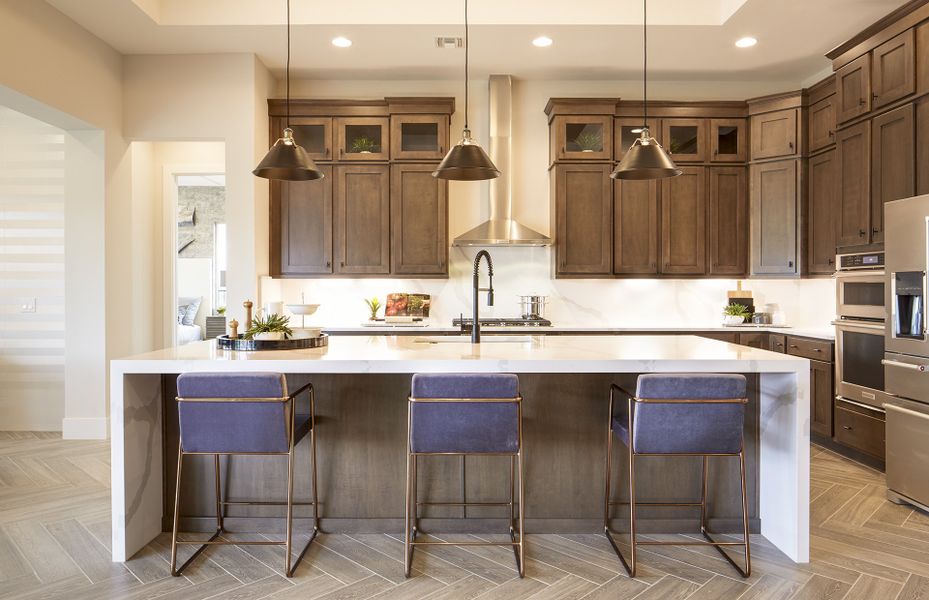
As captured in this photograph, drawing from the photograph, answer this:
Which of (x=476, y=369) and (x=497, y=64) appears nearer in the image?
(x=476, y=369)

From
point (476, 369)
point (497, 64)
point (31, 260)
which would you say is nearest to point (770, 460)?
point (476, 369)

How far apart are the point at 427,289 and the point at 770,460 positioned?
354 cm

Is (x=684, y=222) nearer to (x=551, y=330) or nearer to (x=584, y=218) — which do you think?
(x=584, y=218)

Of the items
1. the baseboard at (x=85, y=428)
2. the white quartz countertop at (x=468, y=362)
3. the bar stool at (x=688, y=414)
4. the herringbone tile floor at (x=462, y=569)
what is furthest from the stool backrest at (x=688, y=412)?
the baseboard at (x=85, y=428)

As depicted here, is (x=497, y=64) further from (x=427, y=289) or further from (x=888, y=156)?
(x=888, y=156)

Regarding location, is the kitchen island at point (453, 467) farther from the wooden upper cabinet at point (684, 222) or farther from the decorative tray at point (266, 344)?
the wooden upper cabinet at point (684, 222)

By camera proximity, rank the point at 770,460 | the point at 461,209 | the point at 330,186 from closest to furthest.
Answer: the point at 770,460, the point at 330,186, the point at 461,209

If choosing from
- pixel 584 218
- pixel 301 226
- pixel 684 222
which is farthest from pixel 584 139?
pixel 301 226

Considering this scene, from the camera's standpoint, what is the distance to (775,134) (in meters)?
5.30

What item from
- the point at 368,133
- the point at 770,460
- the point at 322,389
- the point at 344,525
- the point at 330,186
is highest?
the point at 368,133

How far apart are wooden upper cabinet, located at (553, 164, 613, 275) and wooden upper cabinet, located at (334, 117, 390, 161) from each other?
161cm

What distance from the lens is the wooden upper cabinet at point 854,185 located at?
409 centimetres

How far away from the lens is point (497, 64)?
5324 millimetres

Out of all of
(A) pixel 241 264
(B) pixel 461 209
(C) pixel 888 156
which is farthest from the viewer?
(B) pixel 461 209
